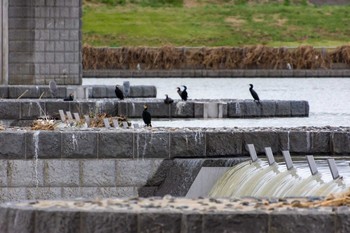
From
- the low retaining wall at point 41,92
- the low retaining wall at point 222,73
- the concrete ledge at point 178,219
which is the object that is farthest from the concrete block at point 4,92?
the low retaining wall at point 222,73

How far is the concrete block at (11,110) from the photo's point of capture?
28.0m

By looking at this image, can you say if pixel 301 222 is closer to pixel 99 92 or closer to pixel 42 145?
pixel 42 145

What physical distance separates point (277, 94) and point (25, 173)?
4045 centimetres

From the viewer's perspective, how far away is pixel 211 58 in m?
82.8

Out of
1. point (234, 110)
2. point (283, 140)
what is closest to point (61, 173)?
point (283, 140)

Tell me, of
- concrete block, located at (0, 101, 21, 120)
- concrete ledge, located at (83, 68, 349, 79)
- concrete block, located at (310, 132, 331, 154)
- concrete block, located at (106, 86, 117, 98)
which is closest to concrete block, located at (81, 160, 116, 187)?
concrete block, located at (310, 132, 331, 154)

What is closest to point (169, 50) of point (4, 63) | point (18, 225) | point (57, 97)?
point (4, 63)

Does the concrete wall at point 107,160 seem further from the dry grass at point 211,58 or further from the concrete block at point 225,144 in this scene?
the dry grass at point 211,58

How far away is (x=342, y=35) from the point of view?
306ft

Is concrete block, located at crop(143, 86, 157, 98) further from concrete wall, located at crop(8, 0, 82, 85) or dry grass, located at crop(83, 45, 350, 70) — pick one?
dry grass, located at crop(83, 45, 350, 70)

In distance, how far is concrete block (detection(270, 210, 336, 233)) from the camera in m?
9.26

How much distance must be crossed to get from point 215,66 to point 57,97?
48.1 m

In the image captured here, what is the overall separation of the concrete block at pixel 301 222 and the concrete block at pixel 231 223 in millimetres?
91

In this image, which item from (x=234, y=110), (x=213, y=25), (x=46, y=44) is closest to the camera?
(x=234, y=110)
